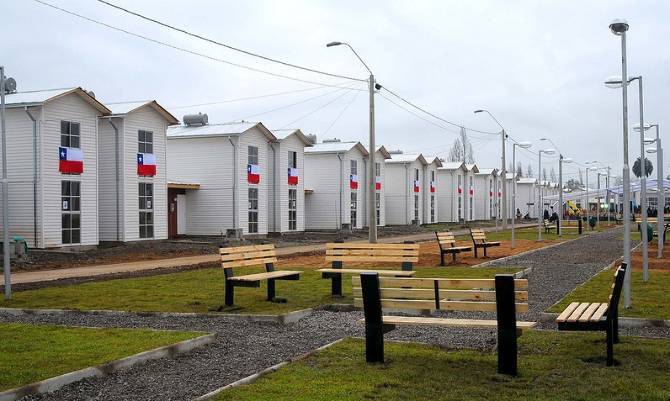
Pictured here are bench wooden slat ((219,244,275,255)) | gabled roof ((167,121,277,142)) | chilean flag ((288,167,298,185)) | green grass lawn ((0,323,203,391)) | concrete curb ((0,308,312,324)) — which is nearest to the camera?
green grass lawn ((0,323,203,391))

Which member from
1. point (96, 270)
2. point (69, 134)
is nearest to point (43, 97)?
point (69, 134)

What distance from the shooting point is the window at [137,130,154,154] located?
3209 cm

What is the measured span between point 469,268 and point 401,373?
39.7 ft

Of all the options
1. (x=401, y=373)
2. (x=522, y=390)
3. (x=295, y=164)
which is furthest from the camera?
(x=295, y=164)

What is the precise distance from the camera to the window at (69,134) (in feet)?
92.3

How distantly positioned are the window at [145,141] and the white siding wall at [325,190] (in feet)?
63.5

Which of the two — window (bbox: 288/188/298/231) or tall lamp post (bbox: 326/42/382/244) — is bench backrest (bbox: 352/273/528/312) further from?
window (bbox: 288/188/298/231)

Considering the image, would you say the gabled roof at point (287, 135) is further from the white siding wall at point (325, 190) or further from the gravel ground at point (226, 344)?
the gravel ground at point (226, 344)

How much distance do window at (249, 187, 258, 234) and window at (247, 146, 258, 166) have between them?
4.69ft

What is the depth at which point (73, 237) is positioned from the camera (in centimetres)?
2858

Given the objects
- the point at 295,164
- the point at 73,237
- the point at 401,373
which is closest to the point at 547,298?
the point at 401,373

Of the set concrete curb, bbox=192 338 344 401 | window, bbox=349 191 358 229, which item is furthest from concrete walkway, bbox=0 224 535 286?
window, bbox=349 191 358 229

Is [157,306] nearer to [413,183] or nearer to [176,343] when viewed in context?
[176,343]

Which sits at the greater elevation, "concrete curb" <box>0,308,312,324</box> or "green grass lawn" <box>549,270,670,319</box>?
"green grass lawn" <box>549,270,670,319</box>
